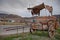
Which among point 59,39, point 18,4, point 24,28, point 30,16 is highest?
point 18,4

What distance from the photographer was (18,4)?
7.70 ft

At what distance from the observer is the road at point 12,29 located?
2219 mm

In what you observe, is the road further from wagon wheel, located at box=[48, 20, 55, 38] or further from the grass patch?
wagon wheel, located at box=[48, 20, 55, 38]

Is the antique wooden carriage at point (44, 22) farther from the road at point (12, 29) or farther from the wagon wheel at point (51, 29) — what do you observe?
the road at point (12, 29)

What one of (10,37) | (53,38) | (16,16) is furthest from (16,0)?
(53,38)

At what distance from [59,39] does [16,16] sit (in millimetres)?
743

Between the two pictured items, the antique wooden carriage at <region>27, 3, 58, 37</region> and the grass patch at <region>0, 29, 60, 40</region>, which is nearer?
the grass patch at <region>0, 29, 60, 40</region>

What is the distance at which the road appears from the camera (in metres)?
2.22

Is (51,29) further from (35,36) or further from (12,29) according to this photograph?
(12,29)

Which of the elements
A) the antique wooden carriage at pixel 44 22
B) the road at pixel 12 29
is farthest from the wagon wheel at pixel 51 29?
the road at pixel 12 29

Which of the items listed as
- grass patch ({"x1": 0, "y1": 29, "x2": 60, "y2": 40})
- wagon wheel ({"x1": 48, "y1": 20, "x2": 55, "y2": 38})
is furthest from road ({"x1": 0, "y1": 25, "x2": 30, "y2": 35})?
wagon wheel ({"x1": 48, "y1": 20, "x2": 55, "y2": 38})

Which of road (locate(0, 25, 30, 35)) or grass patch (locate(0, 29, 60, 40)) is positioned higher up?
road (locate(0, 25, 30, 35))

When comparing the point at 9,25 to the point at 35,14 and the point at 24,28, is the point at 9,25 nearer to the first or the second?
the point at 24,28

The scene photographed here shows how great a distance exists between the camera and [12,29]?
2266 millimetres
